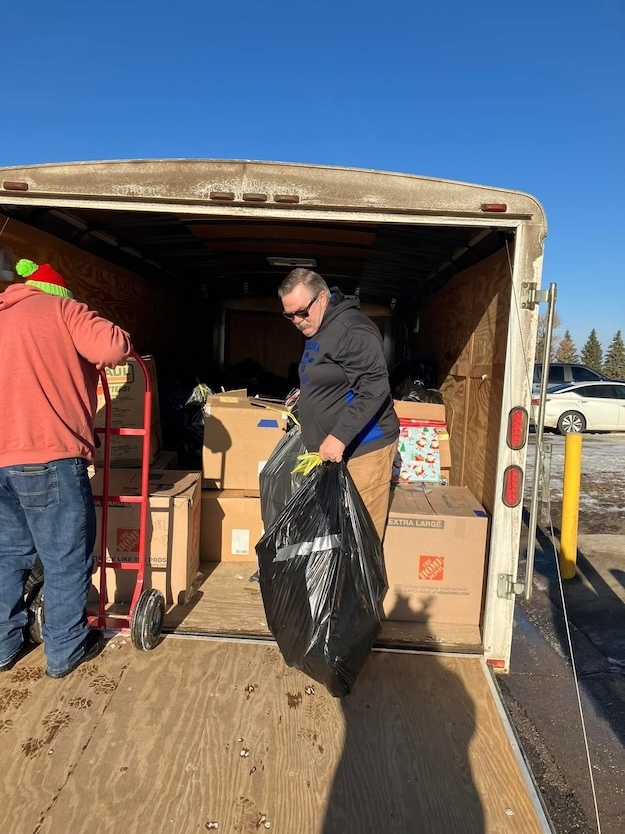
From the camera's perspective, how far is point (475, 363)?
3600 millimetres

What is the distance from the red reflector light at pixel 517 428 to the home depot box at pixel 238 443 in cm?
178

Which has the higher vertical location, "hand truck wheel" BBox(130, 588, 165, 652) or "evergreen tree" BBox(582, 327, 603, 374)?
"evergreen tree" BBox(582, 327, 603, 374)

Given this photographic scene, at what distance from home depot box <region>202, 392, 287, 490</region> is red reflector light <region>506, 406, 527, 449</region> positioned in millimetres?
1783

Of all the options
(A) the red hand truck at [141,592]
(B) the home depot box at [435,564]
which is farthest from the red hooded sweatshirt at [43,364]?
(B) the home depot box at [435,564]

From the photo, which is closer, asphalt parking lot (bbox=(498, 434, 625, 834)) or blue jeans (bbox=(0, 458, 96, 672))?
asphalt parking lot (bbox=(498, 434, 625, 834))

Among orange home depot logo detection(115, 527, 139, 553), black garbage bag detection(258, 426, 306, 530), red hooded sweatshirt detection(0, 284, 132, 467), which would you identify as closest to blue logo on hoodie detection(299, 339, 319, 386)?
black garbage bag detection(258, 426, 306, 530)

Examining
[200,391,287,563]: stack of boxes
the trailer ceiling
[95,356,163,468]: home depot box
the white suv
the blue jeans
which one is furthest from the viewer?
the white suv

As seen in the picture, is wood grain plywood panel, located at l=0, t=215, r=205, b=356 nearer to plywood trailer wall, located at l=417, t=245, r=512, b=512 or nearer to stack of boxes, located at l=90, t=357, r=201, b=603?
stack of boxes, located at l=90, t=357, r=201, b=603

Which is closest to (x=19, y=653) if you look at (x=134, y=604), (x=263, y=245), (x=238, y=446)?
(x=134, y=604)

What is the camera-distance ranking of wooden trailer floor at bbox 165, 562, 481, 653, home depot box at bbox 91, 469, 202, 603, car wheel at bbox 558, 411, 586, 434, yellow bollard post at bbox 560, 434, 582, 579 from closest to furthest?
wooden trailer floor at bbox 165, 562, 481, 653, home depot box at bbox 91, 469, 202, 603, yellow bollard post at bbox 560, 434, 582, 579, car wheel at bbox 558, 411, 586, 434

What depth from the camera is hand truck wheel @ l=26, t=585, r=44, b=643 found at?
265 centimetres

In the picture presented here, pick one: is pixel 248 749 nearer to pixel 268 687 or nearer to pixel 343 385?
pixel 268 687

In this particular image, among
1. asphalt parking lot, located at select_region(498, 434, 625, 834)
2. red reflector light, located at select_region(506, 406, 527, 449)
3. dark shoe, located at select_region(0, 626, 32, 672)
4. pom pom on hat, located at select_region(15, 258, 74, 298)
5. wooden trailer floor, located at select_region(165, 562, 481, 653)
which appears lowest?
asphalt parking lot, located at select_region(498, 434, 625, 834)

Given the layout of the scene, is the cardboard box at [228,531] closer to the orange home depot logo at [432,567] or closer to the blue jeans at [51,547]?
the orange home depot logo at [432,567]
